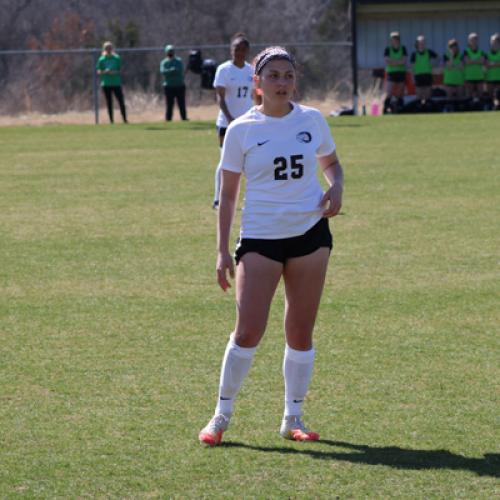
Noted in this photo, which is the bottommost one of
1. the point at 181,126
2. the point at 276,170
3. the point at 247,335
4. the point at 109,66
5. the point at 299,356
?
the point at 181,126

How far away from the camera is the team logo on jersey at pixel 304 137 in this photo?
5.77 m

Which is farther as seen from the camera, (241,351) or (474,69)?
(474,69)

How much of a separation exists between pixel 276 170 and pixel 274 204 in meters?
0.17

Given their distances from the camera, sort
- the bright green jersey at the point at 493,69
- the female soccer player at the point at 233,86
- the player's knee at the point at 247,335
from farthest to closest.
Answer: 1. the bright green jersey at the point at 493,69
2. the female soccer player at the point at 233,86
3. the player's knee at the point at 247,335

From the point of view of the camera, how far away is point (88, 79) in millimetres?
43188

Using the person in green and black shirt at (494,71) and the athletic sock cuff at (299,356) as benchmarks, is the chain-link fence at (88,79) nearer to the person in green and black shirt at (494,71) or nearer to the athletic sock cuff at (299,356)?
the person in green and black shirt at (494,71)

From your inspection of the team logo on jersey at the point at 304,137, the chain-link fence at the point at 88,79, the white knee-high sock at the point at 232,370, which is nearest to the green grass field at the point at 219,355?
the white knee-high sock at the point at 232,370

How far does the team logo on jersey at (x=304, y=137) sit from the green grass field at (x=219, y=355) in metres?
1.58

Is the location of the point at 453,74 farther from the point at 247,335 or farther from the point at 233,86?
the point at 247,335

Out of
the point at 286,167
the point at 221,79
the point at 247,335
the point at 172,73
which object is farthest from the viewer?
the point at 172,73

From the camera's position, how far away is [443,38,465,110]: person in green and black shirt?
32.2 meters

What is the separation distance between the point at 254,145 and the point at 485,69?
92.7ft

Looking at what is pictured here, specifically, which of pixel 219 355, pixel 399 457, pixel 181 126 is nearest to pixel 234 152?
pixel 399 457

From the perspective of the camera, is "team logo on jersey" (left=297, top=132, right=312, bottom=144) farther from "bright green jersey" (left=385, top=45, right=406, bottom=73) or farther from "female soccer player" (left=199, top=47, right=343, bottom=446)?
"bright green jersey" (left=385, top=45, right=406, bottom=73)
